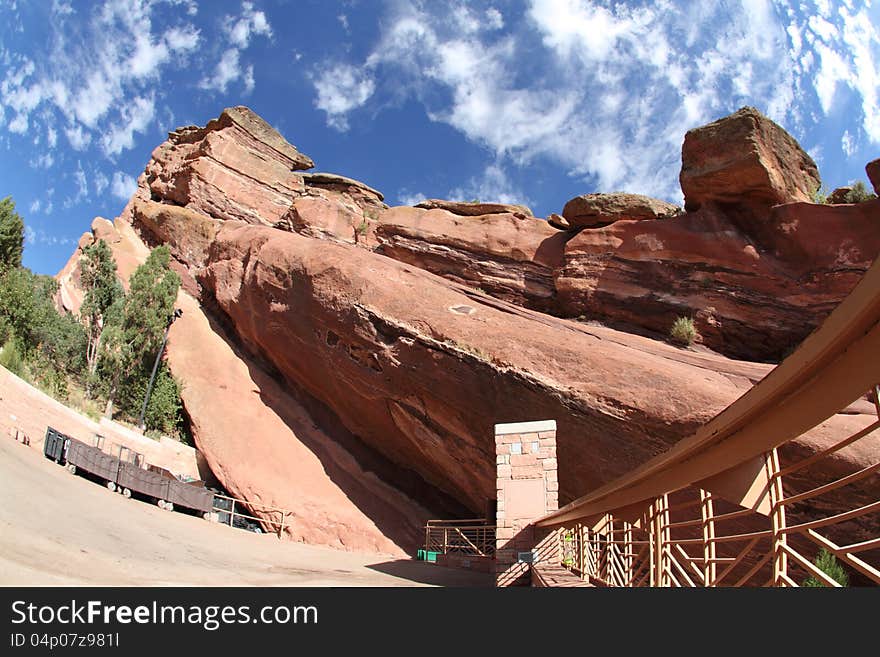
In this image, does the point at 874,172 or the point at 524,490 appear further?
the point at 874,172

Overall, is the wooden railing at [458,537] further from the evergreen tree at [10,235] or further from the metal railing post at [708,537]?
the evergreen tree at [10,235]

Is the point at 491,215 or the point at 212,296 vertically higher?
the point at 491,215

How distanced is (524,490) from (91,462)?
10.8m

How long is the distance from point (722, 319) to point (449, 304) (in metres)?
8.79

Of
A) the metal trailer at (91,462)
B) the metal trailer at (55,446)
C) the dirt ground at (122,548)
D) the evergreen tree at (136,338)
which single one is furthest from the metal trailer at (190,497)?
the evergreen tree at (136,338)

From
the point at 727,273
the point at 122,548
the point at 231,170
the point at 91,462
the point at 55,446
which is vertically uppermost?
the point at 231,170

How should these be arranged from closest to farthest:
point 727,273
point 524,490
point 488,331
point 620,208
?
point 524,490, point 488,331, point 727,273, point 620,208

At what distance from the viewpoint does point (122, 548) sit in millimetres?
7273

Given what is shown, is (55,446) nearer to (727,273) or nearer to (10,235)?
(10,235)

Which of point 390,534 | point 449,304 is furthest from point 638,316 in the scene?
point 390,534

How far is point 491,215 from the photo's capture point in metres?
23.6

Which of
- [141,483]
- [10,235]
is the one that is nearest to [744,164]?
[141,483]

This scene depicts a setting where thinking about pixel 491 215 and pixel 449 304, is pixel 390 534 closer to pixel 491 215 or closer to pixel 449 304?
pixel 449 304

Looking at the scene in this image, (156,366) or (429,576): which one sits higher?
(156,366)
